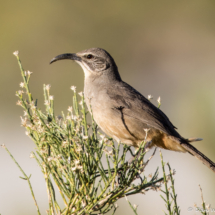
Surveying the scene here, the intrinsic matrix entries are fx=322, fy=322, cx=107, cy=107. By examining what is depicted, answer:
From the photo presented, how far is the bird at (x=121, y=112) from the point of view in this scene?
3.71 m

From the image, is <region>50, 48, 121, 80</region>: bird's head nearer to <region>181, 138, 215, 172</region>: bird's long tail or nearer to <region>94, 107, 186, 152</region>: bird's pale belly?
<region>94, 107, 186, 152</region>: bird's pale belly

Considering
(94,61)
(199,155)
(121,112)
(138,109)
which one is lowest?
(199,155)

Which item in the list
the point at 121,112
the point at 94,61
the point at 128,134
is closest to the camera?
the point at 128,134

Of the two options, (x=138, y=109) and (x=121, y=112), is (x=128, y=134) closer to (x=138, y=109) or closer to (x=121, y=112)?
(x=121, y=112)

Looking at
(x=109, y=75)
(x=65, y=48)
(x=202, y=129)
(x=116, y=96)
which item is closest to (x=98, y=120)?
(x=116, y=96)

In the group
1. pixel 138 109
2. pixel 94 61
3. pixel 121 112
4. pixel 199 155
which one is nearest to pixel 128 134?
pixel 121 112

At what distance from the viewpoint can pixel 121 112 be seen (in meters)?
3.91

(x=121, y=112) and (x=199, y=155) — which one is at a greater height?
(x=121, y=112)

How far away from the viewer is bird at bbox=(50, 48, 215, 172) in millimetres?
3709

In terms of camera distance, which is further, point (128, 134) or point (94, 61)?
point (94, 61)

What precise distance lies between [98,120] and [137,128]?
0.50 metres

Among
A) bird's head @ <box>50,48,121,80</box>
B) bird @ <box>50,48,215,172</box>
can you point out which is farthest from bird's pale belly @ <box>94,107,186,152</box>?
bird's head @ <box>50,48,121,80</box>

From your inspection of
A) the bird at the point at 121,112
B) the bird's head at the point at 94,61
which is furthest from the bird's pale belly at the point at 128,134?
the bird's head at the point at 94,61

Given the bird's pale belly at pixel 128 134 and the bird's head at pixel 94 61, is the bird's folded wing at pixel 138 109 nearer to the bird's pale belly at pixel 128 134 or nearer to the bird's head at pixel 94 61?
the bird's pale belly at pixel 128 134
